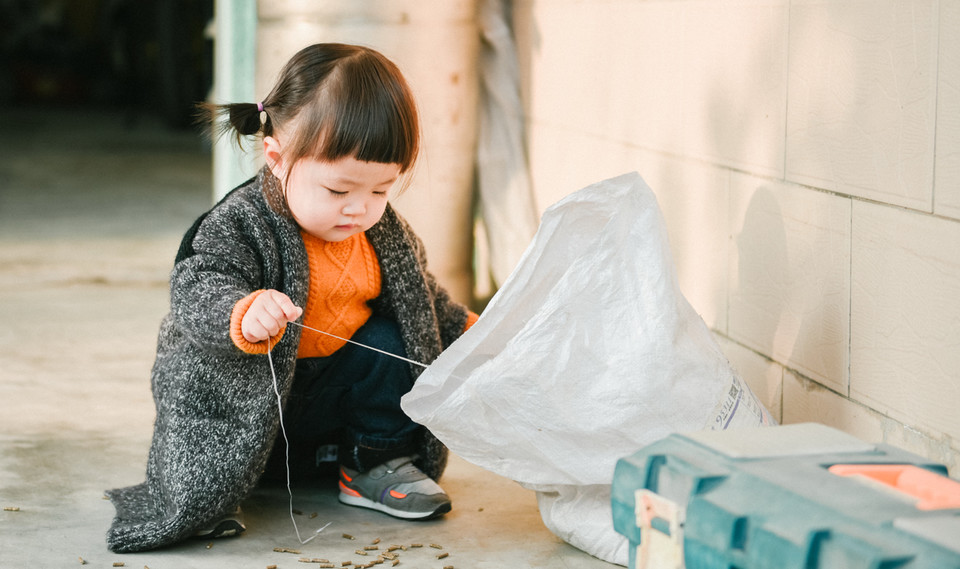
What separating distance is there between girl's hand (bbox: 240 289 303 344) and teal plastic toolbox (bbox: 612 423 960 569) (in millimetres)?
501

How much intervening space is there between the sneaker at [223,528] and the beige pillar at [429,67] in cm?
122

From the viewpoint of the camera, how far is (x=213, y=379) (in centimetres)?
155

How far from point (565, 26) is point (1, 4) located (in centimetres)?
967

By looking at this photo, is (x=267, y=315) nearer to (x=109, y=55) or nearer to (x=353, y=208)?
(x=353, y=208)

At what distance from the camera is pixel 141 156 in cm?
656

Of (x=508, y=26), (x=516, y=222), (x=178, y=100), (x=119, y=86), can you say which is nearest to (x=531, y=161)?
(x=516, y=222)

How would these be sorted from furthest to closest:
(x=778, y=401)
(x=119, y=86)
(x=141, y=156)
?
(x=119, y=86)
(x=141, y=156)
(x=778, y=401)

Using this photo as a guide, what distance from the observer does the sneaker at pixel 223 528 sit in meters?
1.56

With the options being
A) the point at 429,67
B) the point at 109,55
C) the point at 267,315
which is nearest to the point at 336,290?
the point at 267,315

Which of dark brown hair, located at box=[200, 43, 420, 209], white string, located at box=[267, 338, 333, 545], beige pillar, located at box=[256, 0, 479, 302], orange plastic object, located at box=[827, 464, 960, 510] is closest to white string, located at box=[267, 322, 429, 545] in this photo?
white string, located at box=[267, 338, 333, 545]

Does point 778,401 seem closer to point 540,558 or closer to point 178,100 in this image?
point 540,558

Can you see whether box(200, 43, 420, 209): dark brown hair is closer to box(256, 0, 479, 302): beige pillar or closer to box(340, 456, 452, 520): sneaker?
box(340, 456, 452, 520): sneaker

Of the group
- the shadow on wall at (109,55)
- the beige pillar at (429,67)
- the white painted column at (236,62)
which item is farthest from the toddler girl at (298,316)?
the shadow on wall at (109,55)

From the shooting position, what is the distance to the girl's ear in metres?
1.62
